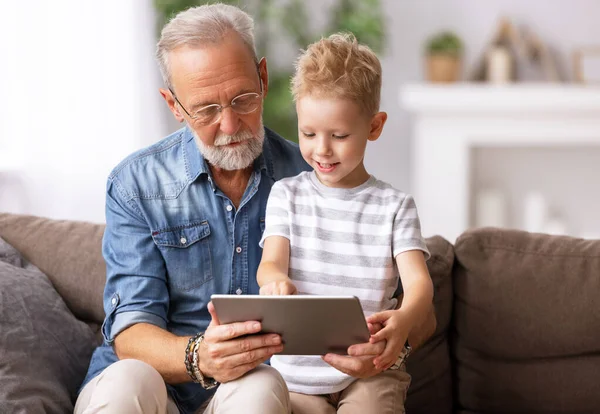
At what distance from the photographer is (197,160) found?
78.3 inches

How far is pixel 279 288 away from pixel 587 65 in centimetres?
367

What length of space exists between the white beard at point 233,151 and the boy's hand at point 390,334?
534mm

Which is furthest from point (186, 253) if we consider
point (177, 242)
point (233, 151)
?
point (233, 151)

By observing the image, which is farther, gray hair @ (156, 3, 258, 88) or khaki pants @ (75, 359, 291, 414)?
gray hair @ (156, 3, 258, 88)

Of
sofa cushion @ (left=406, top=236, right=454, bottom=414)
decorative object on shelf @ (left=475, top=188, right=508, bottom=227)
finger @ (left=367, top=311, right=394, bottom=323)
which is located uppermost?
finger @ (left=367, top=311, right=394, bottom=323)

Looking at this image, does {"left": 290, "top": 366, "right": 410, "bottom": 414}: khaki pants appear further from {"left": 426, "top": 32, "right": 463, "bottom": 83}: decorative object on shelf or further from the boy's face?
{"left": 426, "top": 32, "right": 463, "bottom": 83}: decorative object on shelf

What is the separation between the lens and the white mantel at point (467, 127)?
448cm

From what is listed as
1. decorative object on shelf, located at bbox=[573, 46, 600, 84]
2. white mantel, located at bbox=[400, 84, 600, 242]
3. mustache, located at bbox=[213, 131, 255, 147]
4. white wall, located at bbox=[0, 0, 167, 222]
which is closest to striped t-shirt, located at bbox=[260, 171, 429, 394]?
mustache, located at bbox=[213, 131, 255, 147]

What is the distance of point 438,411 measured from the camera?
2178mm

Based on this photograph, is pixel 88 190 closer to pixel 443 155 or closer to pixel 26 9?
pixel 26 9

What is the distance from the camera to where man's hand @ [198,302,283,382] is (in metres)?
1.58

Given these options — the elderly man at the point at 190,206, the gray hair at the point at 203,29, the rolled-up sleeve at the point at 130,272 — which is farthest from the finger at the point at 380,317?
the gray hair at the point at 203,29

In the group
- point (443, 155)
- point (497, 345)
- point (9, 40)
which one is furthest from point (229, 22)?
point (443, 155)

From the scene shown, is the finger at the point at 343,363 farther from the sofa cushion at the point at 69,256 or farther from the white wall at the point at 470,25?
the white wall at the point at 470,25
